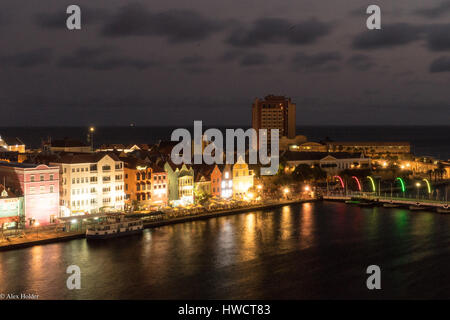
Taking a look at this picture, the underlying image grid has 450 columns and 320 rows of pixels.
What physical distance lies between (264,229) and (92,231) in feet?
30.6

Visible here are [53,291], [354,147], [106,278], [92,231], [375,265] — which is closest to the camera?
[53,291]

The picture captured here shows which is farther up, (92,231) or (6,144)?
(6,144)

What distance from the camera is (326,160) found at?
56.5m

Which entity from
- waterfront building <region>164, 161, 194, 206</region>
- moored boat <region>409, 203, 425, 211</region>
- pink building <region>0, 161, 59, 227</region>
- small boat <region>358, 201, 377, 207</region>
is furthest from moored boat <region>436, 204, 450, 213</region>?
pink building <region>0, 161, 59, 227</region>

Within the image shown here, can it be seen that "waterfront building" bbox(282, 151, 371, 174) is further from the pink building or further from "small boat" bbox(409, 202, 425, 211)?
the pink building

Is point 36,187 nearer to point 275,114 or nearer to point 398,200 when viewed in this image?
point 398,200

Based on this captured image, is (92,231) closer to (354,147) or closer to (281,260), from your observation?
(281,260)

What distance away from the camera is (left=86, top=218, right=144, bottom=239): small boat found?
2750 cm

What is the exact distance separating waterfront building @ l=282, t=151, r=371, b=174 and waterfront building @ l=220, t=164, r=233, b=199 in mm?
15262

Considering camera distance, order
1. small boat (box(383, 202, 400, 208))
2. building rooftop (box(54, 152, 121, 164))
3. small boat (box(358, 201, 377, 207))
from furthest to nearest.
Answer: small boat (box(358, 201, 377, 207))
small boat (box(383, 202, 400, 208))
building rooftop (box(54, 152, 121, 164))

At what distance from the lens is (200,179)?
37.9m

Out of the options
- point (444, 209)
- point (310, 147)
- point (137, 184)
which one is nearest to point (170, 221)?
point (137, 184)
